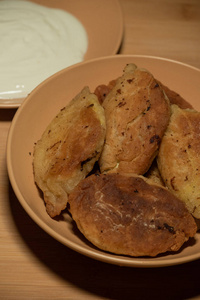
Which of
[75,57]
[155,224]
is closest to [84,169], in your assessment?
[155,224]

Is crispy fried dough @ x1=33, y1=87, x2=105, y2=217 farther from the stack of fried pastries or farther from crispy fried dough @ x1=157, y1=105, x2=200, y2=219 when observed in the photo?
crispy fried dough @ x1=157, y1=105, x2=200, y2=219

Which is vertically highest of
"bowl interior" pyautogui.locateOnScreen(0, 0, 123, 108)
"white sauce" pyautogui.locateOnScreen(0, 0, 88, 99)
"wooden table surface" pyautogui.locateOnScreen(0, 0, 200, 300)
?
"bowl interior" pyautogui.locateOnScreen(0, 0, 123, 108)

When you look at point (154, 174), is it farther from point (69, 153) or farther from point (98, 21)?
point (98, 21)

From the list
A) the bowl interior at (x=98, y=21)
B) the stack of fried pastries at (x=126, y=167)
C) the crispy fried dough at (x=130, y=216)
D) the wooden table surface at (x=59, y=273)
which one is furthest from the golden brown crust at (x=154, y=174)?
the bowl interior at (x=98, y=21)

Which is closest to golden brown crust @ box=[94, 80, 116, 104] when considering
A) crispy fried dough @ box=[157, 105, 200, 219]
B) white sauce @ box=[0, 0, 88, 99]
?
crispy fried dough @ box=[157, 105, 200, 219]

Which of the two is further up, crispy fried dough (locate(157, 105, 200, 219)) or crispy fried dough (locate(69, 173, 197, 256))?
crispy fried dough (locate(157, 105, 200, 219))

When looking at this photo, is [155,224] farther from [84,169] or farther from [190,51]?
[190,51]

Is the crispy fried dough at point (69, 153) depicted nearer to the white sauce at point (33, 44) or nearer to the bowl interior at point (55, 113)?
the bowl interior at point (55, 113)
